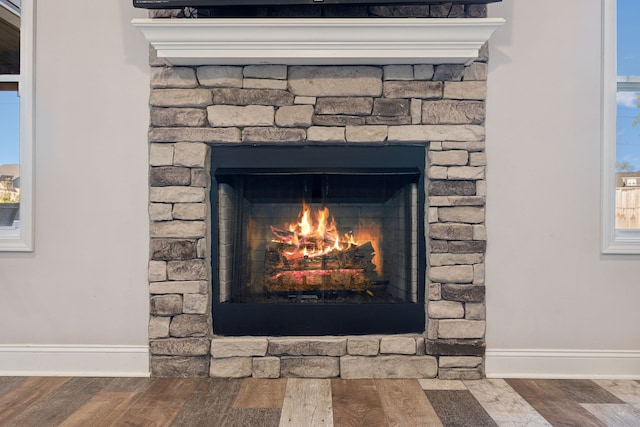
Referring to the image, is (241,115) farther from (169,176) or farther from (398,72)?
(398,72)

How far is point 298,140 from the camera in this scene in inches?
92.7

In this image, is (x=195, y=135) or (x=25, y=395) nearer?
(x=25, y=395)

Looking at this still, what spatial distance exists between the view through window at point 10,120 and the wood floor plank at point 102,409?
3.36ft

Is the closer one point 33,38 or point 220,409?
point 220,409

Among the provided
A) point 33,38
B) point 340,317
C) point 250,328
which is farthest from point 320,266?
point 33,38

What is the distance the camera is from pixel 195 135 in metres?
2.36

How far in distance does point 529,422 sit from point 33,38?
272 centimetres

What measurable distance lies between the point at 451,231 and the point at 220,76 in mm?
1299

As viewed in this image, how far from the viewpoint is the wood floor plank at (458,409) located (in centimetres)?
186

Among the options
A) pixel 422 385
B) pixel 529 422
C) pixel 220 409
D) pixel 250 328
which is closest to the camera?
pixel 529 422

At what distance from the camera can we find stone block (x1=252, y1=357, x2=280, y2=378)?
2352 mm

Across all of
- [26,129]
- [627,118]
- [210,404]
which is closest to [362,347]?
[210,404]

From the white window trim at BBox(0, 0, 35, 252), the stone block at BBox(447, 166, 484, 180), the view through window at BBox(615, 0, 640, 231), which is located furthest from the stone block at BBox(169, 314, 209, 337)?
the view through window at BBox(615, 0, 640, 231)

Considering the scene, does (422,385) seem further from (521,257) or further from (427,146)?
(427,146)
